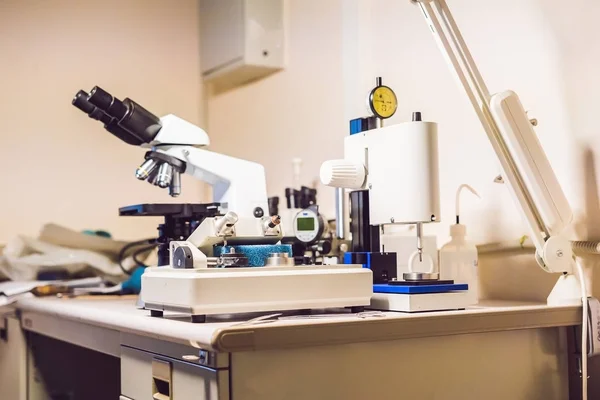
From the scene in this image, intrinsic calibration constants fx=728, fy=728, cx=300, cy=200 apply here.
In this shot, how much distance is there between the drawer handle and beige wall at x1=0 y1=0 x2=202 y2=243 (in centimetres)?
148

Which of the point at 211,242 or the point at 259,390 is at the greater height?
the point at 211,242

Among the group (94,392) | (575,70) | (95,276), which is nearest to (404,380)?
(575,70)

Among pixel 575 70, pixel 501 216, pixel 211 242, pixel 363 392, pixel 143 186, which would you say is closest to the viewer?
pixel 363 392

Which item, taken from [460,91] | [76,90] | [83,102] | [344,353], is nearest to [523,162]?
[460,91]

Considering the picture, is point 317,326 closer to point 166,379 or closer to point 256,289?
point 256,289

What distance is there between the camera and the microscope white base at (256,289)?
108cm

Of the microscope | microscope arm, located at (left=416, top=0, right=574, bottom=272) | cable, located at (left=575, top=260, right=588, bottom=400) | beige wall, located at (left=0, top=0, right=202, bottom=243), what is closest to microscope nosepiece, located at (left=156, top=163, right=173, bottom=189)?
the microscope

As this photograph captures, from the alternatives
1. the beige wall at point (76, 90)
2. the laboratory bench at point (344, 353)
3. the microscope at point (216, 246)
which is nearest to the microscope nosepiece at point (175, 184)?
the microscope at point (216, 246)

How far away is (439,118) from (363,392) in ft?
2.89

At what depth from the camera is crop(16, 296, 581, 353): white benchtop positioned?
0.98 m

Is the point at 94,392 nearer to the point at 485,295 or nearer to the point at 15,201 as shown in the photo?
the point at 15,201

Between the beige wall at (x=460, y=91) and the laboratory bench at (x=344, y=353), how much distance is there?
0.27 metres

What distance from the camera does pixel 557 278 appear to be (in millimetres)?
1486

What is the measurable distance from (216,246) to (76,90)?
153 centimetres
